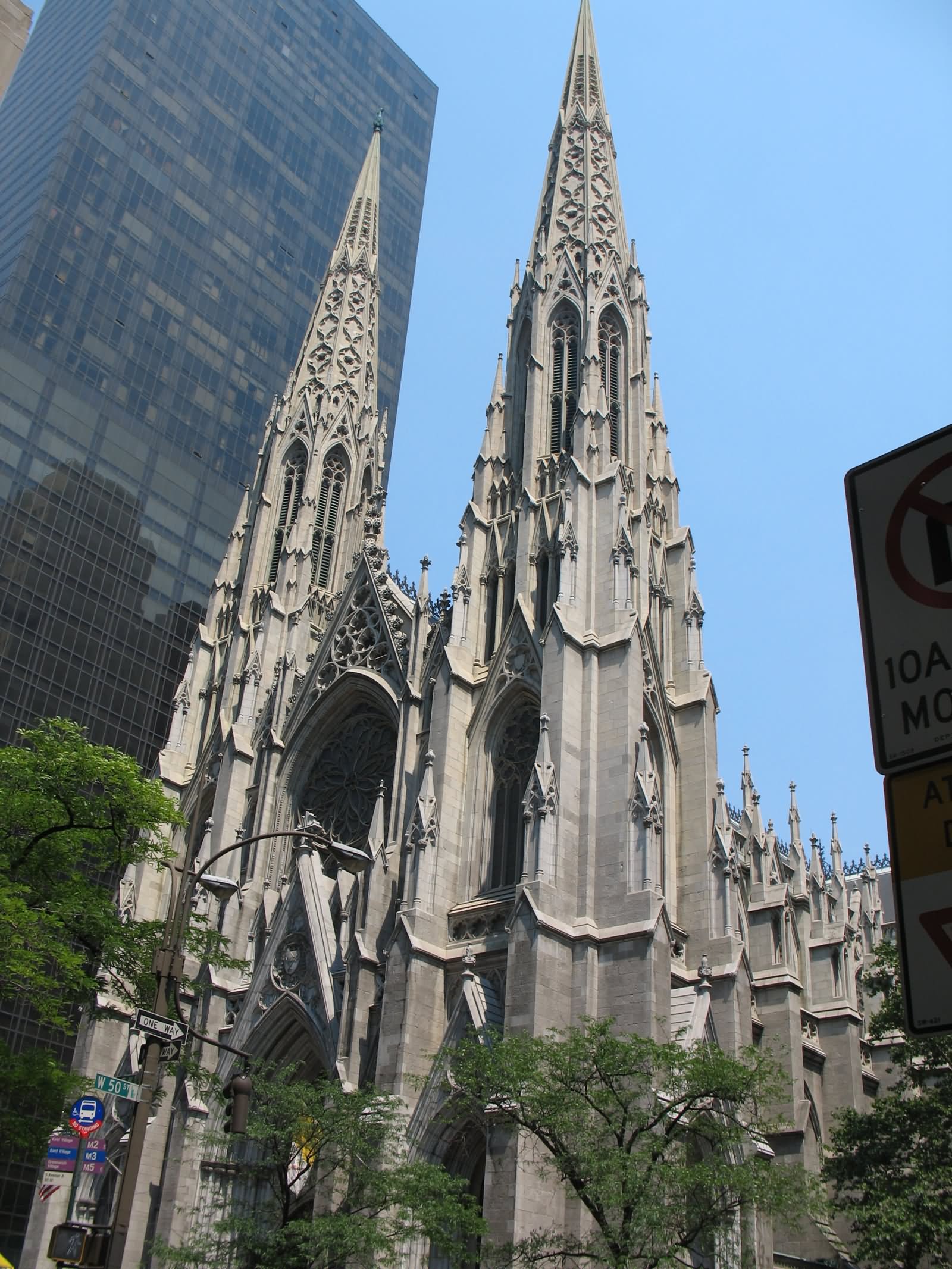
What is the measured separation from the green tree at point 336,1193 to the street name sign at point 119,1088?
949 cm

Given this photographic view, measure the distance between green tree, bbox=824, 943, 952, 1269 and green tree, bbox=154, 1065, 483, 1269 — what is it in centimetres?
721

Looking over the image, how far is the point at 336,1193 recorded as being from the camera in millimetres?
25125

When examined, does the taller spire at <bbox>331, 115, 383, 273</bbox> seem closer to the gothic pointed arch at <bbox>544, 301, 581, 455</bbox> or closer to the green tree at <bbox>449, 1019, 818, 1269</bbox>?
the gothic pointed arch at <bbox>544, 301, 581, 455</bbox>

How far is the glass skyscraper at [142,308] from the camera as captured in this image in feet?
153

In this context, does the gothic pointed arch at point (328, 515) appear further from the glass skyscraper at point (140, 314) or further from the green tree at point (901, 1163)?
the green tree at point (901, 1163)

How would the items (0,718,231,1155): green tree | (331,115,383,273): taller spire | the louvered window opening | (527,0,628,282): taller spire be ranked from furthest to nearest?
(331,115,383,273): taller spire → the louvered window opening → (527,0,628,282): taller spire → (0,718,231,1155): green tree

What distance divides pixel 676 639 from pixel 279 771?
12.2m

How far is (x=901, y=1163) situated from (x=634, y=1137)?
7431mm

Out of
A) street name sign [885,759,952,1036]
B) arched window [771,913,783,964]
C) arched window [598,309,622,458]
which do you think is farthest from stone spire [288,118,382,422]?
street name sign [885,759,952,1036]

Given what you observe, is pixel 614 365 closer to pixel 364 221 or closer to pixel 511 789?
pixel 511 789

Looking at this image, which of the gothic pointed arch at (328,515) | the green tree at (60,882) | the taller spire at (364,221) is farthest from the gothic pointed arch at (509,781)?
the taller spire at (364,221)

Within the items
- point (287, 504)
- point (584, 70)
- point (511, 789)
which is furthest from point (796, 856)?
point (584, 70)

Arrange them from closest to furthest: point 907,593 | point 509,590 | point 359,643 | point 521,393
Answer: point 907,593
point 509,590
point 359,643
point 521,393

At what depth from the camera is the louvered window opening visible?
43.3 meters
